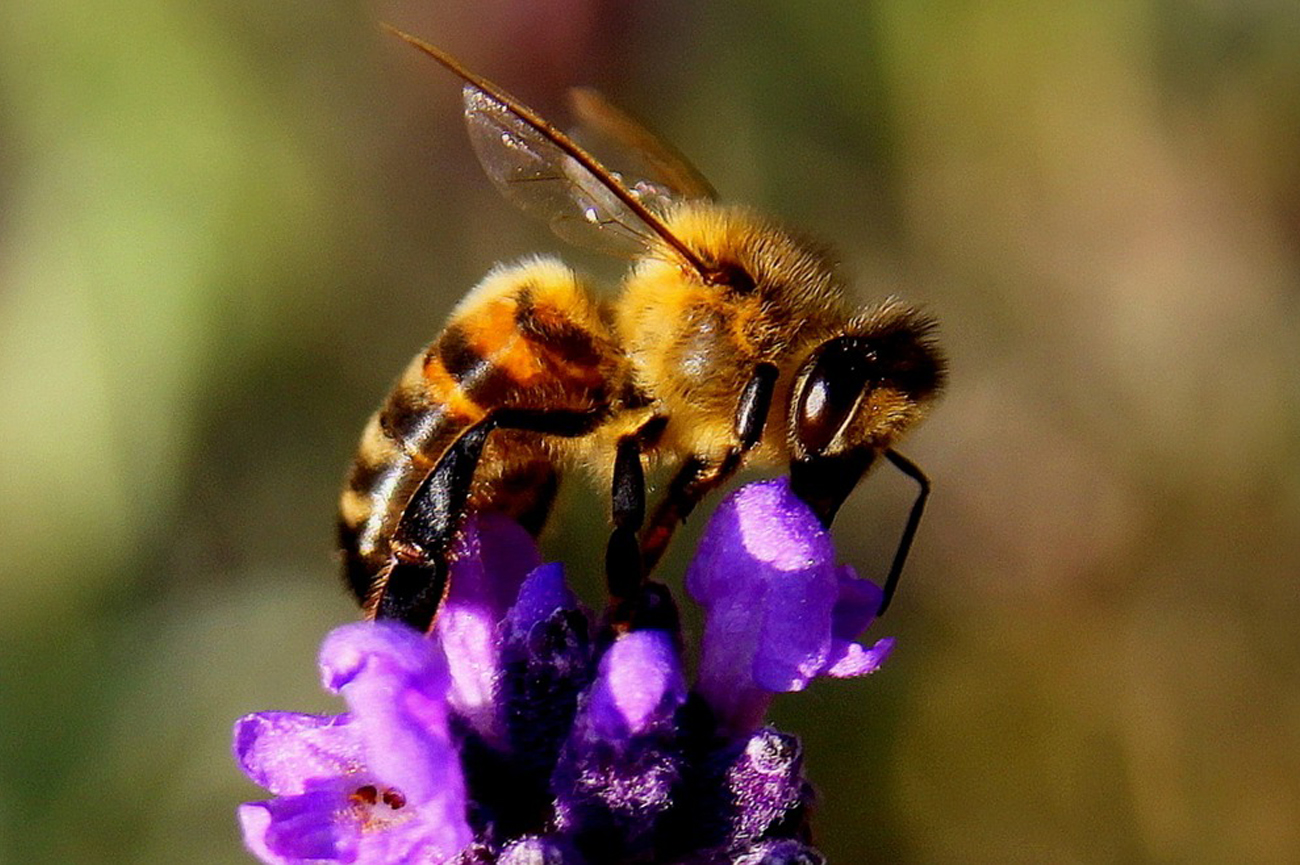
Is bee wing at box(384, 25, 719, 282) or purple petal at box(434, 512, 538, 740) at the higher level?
bee wing at box(384, 25, 719, 282)

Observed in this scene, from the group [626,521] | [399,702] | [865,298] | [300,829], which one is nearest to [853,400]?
[626,521]

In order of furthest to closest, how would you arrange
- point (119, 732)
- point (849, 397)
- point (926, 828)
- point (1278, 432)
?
1. point (1278, 432)
2. point (926, 828)
3. point (119, 732)
4. point (849, 397)

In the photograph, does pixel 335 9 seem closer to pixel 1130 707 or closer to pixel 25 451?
pixel 25 451

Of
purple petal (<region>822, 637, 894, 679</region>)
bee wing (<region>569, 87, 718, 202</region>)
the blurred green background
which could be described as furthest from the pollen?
the blurred green background

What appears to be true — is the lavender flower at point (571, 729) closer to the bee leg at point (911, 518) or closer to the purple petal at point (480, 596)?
the purple petal at point (480, 596)

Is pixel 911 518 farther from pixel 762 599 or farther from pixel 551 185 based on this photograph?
pixel 551 185

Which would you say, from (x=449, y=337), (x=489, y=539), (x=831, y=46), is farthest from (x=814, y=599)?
(x=831, y=46)

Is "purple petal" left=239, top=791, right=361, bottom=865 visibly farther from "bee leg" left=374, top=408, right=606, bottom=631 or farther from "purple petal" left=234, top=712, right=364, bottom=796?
"bee leg" left=374, top=408, right=606, bottom=631
